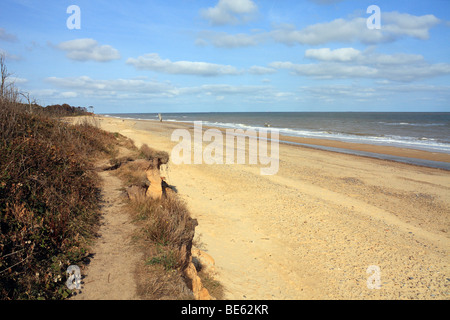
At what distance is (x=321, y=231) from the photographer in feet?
25.8

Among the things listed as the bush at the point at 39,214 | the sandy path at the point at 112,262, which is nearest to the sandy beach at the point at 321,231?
the sandy path at the point at 112,262

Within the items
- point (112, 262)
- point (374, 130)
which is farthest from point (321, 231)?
point (374, 130)

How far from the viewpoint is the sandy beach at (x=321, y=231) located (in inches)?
218

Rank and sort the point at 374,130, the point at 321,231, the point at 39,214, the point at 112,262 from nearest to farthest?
the point at 112,262, the point at 39,214, the point at 321,231, the point at 374,130

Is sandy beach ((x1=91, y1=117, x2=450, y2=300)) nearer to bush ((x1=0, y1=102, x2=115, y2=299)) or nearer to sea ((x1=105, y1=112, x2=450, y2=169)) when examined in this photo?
bush ((x1=0, y1=102, x2=115, y2=299))

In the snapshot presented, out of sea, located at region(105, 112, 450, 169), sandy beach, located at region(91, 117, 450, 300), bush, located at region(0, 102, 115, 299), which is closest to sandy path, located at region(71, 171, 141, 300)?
bush, located at region(0, 102, 115, 299)

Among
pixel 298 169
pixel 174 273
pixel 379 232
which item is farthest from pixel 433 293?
pixel 298 169

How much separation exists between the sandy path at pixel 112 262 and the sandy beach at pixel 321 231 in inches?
75.7

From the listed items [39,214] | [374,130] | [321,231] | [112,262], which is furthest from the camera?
[374,130]

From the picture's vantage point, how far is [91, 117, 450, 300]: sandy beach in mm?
5539

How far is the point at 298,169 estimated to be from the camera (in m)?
16.0

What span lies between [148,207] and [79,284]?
2.61 metres

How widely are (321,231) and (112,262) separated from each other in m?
5.86

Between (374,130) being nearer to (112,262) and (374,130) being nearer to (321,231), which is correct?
(321,231)
